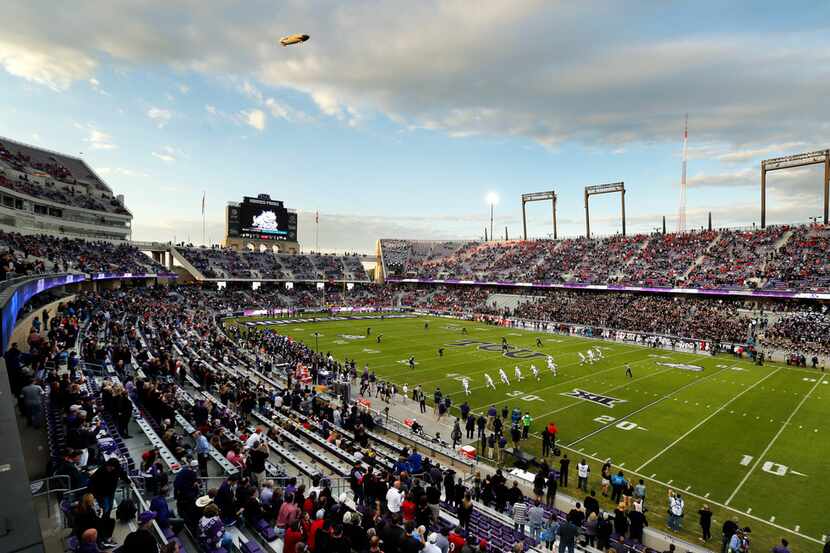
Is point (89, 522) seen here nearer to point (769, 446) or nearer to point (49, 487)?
point (49, 487)

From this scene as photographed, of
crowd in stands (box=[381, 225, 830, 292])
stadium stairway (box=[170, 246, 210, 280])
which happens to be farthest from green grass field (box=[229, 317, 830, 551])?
stadium stairway (box=[170, 246, 210, 280])

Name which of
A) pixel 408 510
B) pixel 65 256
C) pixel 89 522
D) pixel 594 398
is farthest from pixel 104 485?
pixel 65 256

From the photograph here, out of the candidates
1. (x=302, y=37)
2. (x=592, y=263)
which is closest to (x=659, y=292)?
(x=592, y=263)

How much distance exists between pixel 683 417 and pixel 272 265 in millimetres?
70371

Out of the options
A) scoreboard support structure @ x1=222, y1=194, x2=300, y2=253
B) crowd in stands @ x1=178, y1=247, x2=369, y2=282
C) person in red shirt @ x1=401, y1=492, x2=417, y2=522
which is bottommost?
person in red shirt @ x1=401, y1=492, x2=417, y2=522

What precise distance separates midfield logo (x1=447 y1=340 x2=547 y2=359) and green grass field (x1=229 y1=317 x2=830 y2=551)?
2.79ft

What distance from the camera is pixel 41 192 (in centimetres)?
4809

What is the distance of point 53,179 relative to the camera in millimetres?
54344

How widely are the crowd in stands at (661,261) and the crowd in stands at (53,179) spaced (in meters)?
48.5

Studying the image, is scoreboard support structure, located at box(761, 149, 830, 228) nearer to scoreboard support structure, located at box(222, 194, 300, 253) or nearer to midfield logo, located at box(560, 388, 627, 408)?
midfield logo, located at box(560, 388, 627, 408)

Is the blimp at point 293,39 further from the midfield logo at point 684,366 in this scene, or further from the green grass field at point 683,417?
the midfield logo at point 684,366

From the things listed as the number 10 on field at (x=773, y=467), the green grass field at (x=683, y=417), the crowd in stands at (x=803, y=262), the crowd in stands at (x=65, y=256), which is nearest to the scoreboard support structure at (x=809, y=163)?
the crowd in stands at (x=803, y=262)

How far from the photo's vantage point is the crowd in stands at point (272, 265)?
73688 mm

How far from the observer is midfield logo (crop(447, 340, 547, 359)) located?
3609 cm
